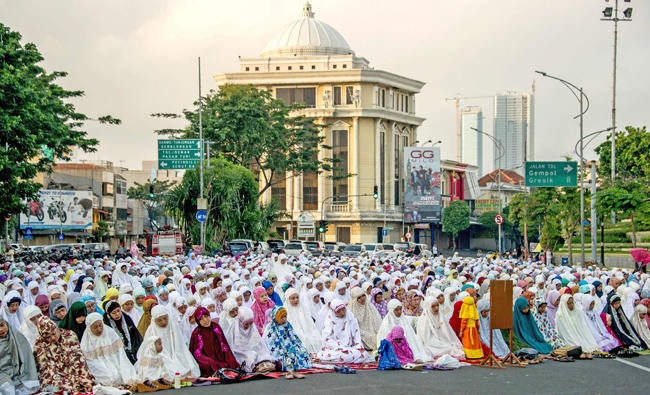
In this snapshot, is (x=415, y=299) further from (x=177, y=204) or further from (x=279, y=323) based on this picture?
(x=177, y=204)

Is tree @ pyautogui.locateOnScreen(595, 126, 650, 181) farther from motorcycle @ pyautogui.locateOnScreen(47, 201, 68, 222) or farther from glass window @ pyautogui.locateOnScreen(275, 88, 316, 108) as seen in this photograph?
motorcycle @ pyautogui.locateOnScreen(47, 201, 68, 222)

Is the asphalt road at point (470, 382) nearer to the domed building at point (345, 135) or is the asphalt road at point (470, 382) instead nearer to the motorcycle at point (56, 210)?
the motorcycle at point (56, 210)

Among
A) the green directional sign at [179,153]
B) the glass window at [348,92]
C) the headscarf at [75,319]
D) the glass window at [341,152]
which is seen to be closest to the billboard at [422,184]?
the glass window at [341,152]

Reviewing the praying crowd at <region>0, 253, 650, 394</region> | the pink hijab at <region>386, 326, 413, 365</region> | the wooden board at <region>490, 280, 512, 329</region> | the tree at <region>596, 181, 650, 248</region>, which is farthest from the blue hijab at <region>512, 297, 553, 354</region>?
the tree at <region>596, 181, 650, 248</region>

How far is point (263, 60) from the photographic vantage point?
76375 mm

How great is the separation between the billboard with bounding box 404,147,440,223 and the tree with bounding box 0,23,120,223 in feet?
141

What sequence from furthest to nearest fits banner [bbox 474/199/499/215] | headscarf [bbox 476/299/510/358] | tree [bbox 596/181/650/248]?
banner [bbox 474/199/499/215], tree [bbox 596/181/650/248], headscarf [bbox 476/299/510/358]

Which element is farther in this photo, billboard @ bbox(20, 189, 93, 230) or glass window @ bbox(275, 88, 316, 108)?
glass window @ bbox(275, 88, 316, 108)

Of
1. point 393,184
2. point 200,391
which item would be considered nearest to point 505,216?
point 393,184

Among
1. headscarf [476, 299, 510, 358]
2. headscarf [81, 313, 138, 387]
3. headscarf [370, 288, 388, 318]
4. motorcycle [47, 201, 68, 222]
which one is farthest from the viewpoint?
motorcycle [47, 201, 68, 222]

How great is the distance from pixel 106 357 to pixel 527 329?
6403 millimetres

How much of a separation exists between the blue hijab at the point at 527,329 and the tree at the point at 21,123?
11693 millimetres

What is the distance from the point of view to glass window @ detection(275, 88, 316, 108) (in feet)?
247

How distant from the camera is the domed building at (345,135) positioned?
73938 millimetres
